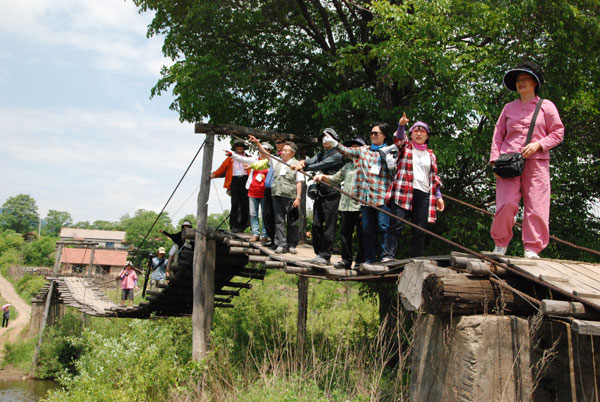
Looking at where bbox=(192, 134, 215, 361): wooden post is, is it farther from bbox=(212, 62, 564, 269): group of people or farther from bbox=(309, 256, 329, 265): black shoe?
bbox=(309, 256, 329, 265): black shoe

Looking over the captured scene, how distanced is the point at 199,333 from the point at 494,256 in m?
5.56

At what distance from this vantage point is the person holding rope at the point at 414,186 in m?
5.12

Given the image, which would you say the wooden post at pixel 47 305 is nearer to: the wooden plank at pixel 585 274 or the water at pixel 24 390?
the water at pixel 24 390

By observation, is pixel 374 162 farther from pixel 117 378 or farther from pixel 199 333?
pixel 117 378

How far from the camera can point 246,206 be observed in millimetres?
8430

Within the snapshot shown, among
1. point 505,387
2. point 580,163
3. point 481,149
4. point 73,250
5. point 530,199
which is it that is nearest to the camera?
point 505,387

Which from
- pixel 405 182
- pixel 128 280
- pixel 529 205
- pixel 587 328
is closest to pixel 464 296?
pixel 587 328

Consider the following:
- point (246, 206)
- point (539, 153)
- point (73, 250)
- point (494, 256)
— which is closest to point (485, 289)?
point (494, 256)

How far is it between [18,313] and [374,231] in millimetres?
28692

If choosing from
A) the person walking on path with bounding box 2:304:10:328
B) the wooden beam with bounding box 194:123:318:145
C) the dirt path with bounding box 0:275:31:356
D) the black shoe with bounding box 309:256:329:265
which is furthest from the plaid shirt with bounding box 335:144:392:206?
the person walking on path with bounding box 2:304:10:328

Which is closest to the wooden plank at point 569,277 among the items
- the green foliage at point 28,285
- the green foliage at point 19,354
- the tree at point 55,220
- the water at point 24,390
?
the water at point 24,390

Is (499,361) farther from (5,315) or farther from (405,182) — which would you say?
(5,315)

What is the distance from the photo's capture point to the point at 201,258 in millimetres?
8172

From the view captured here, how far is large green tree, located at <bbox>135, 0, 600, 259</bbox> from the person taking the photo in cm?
831
